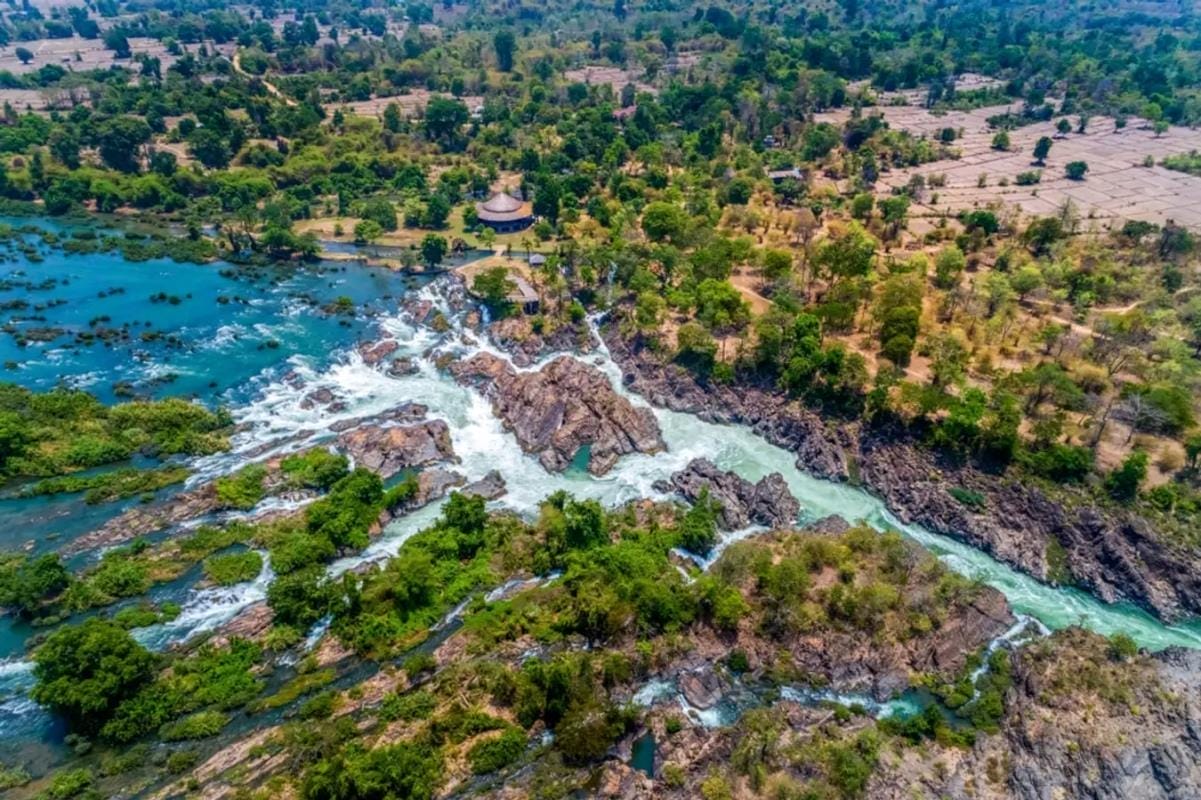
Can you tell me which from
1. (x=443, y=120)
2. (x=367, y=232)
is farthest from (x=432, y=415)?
(x=443, y=120)

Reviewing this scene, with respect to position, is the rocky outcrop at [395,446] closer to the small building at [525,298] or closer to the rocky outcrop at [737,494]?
the rocky outcrop at [737,494]

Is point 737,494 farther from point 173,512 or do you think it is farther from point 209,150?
point 209,150

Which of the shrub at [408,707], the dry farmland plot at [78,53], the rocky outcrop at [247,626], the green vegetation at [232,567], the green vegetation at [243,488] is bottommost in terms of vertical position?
the shrub at [408,707]

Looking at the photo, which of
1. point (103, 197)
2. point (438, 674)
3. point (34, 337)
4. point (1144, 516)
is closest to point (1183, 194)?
point (1144, 516)

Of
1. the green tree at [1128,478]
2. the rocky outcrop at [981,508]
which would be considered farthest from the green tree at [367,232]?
the green tree at [1128,478]

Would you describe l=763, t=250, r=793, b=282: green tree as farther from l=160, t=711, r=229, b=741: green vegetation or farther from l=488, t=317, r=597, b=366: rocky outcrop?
l=160, t=711, r=229, b=741: green vegetation

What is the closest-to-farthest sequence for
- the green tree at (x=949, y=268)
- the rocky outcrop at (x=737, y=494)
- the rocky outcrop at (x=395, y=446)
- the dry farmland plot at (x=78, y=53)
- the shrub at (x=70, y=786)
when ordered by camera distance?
the shrub at (x=70, y=786) < the rocky outcrop at (x=737, y=494) < the rocky outcrop at (x=395, y=446) < the green tree at (x=949, y=268) < the dry farmland plot at (x=78, y=53)

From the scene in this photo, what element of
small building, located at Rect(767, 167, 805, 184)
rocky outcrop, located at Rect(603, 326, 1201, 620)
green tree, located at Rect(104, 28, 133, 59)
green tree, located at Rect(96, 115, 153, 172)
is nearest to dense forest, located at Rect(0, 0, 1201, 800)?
rocky outcrop, located at Rect(603, 326, 1201, 620)
